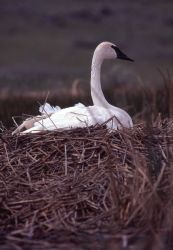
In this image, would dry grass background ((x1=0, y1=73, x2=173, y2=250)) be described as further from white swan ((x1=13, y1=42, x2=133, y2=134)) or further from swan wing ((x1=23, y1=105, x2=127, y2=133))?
swan wing ((x1=23, y1=105, x2=127, y2=133))

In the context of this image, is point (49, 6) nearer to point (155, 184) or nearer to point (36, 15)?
point (36, 15)

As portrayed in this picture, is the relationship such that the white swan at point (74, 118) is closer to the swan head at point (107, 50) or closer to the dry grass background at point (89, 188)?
the dry grass background at point (89, 188)

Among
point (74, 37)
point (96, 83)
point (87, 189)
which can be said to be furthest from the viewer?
point (74, 37)

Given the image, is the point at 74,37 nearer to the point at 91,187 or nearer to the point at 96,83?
the point at 96,83

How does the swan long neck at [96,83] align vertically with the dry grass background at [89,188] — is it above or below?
above

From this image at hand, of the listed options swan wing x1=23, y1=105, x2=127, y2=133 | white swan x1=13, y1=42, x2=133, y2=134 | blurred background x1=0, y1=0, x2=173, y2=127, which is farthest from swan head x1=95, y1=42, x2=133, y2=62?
blurred background x1=0, y1=0, x2=173, y2=127

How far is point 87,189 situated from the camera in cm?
700

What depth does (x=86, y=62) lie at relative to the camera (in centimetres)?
4431

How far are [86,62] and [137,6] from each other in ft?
73.2

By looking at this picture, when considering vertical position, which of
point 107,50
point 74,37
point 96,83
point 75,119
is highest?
point 74,37

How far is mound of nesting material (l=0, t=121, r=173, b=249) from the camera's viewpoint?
6.16 m

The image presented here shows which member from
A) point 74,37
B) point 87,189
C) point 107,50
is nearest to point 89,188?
point 87,189

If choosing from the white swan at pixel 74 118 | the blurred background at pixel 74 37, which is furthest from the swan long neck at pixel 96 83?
the blurred background at pixel 74 37

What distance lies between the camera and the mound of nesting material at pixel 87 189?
20.2 feet
